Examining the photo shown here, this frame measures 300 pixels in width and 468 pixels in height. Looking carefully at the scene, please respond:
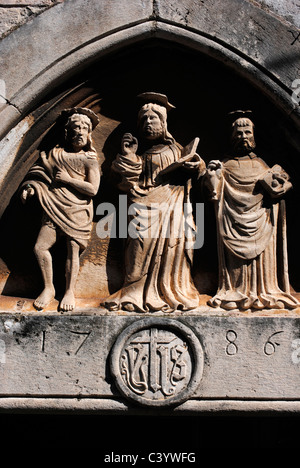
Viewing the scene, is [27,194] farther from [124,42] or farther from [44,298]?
[124,42]

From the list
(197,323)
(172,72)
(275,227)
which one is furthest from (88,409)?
(172,72)

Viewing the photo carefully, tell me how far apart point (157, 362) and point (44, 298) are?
0.86 metres

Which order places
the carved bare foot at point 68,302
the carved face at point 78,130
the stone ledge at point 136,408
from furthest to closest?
the carved face at point 78,130 → the carved bare foot at point 68,302 → the stone ledge at point 136,408

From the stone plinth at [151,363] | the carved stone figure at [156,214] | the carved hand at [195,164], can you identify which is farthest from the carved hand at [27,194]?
the carved hand at [195,164]

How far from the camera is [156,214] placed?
14.3 ft

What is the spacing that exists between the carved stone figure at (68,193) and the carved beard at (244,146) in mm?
978

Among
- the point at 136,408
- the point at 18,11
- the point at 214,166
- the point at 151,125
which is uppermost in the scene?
the point at 18,11

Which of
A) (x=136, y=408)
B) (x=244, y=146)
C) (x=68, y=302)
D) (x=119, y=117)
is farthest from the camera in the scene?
(x=119, y=117)

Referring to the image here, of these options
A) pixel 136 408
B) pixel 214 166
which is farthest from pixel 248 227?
pixel 136 408

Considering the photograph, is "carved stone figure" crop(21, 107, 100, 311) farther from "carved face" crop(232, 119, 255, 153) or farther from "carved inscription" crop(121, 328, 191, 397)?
"carved face" crop(232, 119, 255, 153)

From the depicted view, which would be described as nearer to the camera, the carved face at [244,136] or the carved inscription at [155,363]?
the carved inscription at [155,363]

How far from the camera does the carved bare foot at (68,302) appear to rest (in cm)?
418

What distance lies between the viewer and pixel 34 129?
4457mm

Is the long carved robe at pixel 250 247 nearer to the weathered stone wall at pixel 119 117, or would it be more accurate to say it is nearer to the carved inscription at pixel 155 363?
the weathered stone wall at pixel 119 117
